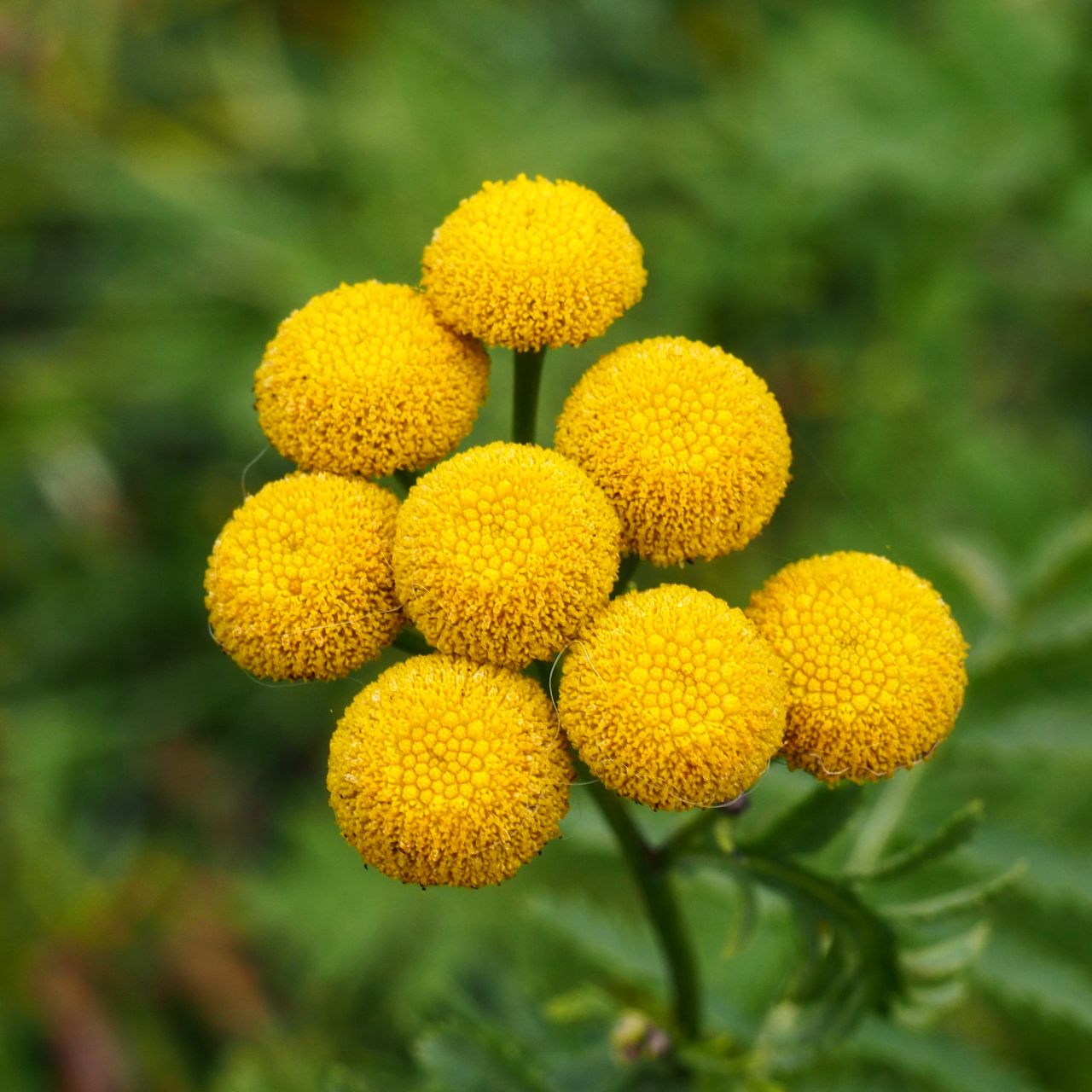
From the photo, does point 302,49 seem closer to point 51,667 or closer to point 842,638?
point 51,667

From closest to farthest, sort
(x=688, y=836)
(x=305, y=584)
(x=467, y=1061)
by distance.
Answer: (x=305, y=584)
(x=688, y=836)
(x=467, y=1061)

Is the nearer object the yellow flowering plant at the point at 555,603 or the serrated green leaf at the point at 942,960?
the yellow flowering plant at the point at 555,603

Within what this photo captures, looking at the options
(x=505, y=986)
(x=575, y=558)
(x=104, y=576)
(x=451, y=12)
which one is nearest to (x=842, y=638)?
(x=575, y=558)

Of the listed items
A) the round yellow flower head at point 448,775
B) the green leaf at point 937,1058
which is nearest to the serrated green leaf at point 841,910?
the round yellow flower head at point 448,775

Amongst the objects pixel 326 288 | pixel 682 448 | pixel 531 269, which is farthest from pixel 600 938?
pixel 326 288

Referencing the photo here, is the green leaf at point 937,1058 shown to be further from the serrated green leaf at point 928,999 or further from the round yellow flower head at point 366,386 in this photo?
the round yellow flower head at point 366,386

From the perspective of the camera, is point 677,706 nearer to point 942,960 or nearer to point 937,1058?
point 942,960

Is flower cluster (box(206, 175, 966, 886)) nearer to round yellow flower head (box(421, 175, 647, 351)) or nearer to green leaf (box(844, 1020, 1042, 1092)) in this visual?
round yellow flower head (box(421, 175, 647, 351))
